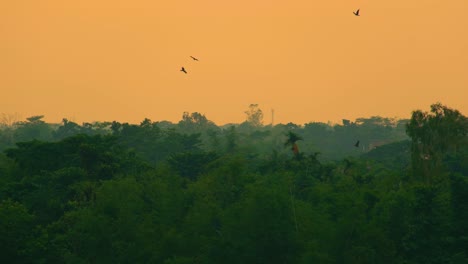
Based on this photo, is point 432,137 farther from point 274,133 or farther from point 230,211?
point 274,133

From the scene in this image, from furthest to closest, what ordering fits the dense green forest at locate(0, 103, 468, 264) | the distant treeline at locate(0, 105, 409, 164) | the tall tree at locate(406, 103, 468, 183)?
the distant treeline at locate(0, 105, 409, 164)
the tall tree at locate(406, 103, 468, 183)
the dense green forest at locate(0, 103, 468, 264)

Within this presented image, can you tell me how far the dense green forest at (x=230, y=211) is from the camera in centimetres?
4497

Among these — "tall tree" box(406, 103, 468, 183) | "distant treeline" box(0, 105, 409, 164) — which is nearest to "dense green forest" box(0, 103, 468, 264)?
"tall tree" box(406, 103, 468, 183)

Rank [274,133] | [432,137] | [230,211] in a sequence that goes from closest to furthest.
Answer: [230,211] < [432,137] < [274,133]

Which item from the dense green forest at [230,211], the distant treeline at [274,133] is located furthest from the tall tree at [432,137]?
the distant treeline at [274,133]

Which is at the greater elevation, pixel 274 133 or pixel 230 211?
pixel 274 133

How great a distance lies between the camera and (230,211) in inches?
1944

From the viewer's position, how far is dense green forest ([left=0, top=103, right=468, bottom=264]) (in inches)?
1770

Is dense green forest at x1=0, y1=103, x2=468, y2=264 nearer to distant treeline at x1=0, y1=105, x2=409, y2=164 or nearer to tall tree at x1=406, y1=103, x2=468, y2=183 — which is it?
tall tree at x1=406, y1=103, x2=468, y2=183

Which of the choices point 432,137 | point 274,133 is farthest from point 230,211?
point 274,133

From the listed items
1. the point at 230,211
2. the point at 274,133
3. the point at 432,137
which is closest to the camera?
the point at 230,211

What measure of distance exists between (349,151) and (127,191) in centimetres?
12411

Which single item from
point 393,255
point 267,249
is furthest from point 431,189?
point 267,249

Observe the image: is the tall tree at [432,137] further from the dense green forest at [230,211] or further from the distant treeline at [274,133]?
the distant treeline at [274,133]
